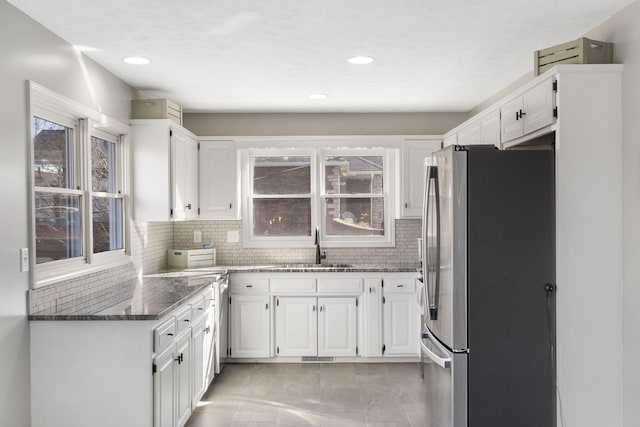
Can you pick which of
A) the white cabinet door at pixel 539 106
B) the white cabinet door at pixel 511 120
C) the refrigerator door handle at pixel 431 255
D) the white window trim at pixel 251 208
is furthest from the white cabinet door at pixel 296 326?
the white cabinet door at pixel 539 106

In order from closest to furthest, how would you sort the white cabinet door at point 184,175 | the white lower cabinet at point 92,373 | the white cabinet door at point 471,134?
the white lower cabinet at point 92,373 < the white cabinet door at point 471,134 < the white cabinet door at point 184,175

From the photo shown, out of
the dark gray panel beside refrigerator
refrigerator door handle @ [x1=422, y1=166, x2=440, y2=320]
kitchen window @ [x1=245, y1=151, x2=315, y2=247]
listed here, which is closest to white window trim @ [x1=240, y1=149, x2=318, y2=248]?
kitchen window @ [x1=245, y1=151, x2=315, y2=247]

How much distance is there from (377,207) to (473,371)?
2818 millimetres

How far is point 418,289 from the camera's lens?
173 inches

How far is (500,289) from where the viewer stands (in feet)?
8.72

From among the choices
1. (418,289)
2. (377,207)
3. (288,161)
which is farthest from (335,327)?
(288,161)

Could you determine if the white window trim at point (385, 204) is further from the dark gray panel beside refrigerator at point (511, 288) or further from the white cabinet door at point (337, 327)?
the dark gray panel beside refrigerator at point (511, 288)

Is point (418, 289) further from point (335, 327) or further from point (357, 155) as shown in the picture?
point (357, 155)

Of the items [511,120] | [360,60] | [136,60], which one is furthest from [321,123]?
[511,120]

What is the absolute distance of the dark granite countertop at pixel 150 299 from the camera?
8.50 ft

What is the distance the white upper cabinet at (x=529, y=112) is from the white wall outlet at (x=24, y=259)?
290cm

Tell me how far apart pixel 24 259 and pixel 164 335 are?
2.78 feet

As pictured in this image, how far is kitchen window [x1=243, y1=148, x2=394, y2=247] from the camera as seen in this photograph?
5.26 m

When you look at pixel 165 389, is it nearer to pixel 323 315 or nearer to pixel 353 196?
pixel 323 315
